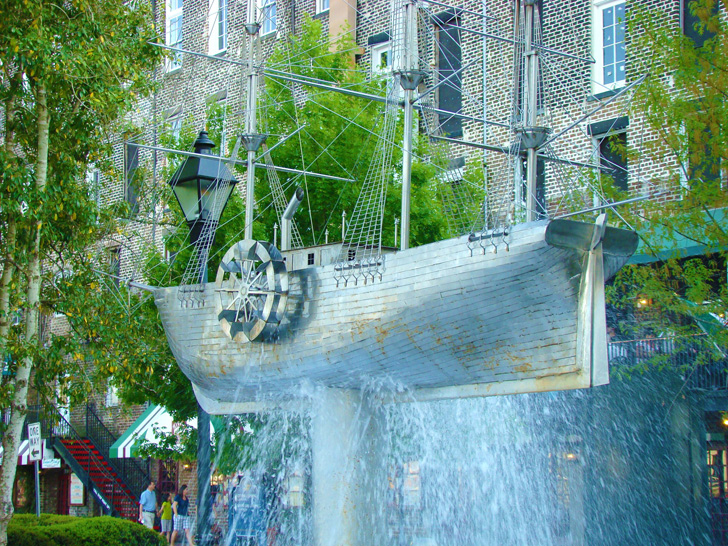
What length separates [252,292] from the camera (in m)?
12.2

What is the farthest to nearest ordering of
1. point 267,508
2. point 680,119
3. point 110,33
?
point 267,508, point 110,33, point 680,119

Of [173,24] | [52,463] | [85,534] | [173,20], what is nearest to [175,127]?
[173,24]

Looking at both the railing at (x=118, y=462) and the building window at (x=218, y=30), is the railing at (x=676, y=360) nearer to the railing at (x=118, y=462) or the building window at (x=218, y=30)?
the railing at (x=118, y=462)

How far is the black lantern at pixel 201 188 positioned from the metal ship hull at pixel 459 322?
1.66 m

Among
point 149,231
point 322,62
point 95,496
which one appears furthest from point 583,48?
point 95,496

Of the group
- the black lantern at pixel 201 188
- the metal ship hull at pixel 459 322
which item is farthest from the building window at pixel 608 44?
the metal ship hull at pixel 459 322

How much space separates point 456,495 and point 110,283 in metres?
7.21

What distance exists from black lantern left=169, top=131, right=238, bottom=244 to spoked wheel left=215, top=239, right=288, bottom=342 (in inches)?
24.7

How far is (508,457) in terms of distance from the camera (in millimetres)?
16812

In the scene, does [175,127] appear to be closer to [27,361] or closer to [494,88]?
[494,88]

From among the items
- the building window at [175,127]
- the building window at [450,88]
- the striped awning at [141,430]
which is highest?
the building window at [450,88]

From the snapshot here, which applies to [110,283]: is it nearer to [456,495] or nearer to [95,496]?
[456,495]

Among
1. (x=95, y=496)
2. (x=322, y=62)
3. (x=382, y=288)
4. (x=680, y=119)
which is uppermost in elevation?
(x=322, y=62)

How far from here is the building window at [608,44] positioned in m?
19.8
